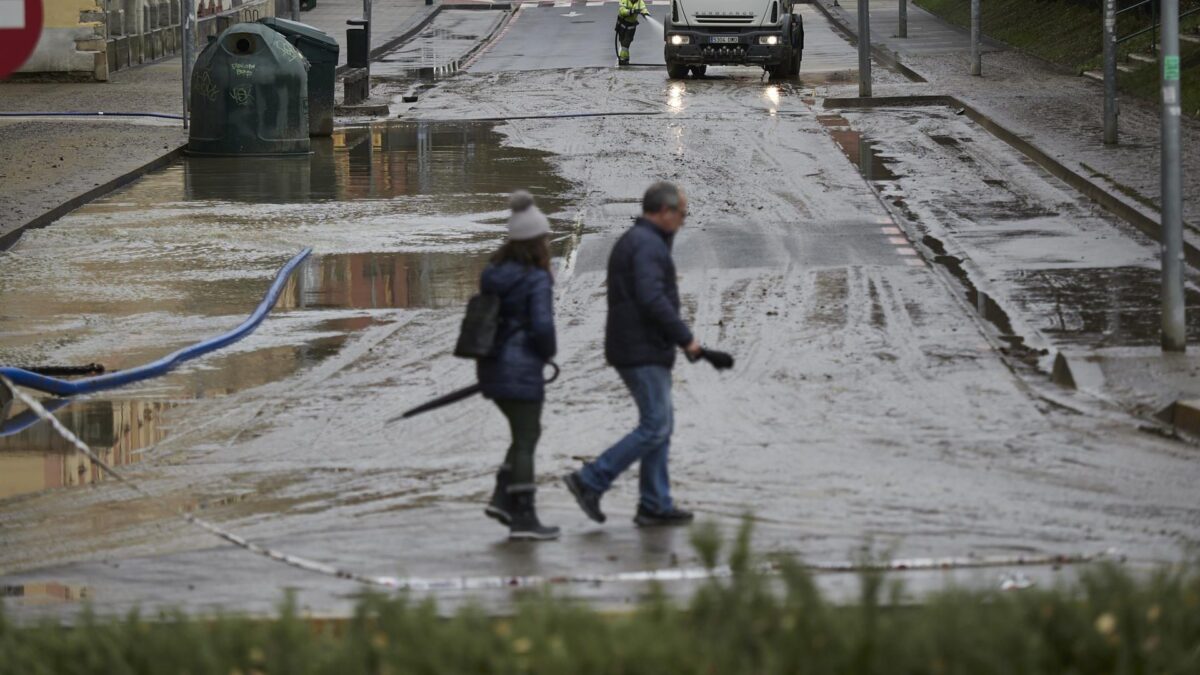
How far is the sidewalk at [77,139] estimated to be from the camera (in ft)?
75.1

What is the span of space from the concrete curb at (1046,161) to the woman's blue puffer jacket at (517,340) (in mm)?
7632

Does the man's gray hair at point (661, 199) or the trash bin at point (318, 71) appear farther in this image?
the trash bin at point (318, 71)

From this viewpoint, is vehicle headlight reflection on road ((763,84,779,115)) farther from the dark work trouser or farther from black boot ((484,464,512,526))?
black boot ((484,464,512,526))

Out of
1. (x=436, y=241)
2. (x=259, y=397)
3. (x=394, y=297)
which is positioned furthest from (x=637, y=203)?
(x=259, y=397)

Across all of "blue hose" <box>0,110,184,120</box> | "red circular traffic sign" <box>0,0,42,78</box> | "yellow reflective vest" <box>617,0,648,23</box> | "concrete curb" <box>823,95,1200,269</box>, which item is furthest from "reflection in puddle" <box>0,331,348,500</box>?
"yellow reflective vest" <box>617,0,648,23</box>

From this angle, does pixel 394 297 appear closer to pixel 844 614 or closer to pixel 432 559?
pixel 432 559

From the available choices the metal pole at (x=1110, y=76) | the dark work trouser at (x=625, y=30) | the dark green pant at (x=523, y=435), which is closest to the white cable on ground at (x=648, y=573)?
the dark green pant at (x=523, y=435)

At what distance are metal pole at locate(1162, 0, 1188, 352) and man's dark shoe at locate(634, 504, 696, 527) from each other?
5415 mm

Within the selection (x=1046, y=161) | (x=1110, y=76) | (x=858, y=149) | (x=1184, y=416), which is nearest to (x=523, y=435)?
(x=1184, y=416)

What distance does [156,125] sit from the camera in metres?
31.2

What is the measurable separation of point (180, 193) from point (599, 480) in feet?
49.8

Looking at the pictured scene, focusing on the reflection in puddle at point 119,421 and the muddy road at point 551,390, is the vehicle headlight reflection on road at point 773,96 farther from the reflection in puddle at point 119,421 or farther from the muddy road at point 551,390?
the reflection in puddle at point 119,421

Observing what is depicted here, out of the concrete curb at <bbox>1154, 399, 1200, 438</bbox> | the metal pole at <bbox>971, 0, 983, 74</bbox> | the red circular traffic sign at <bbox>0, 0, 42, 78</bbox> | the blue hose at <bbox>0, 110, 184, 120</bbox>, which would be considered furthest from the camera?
the metal pole at <bbox>971, 0, 983, 74</bbox>

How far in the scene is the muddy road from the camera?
957 cm
